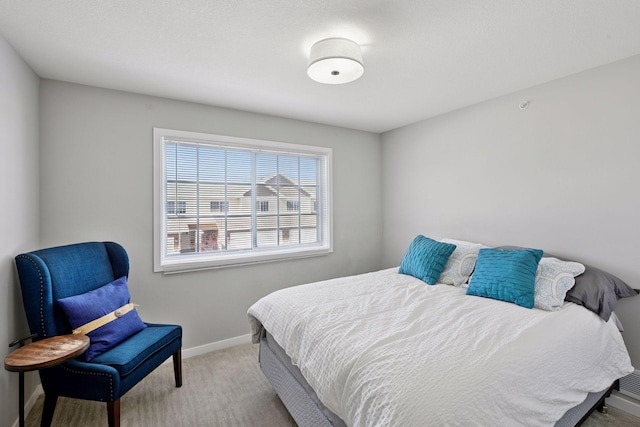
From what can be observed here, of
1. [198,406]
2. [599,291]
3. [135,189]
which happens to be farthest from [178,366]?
[599,291]

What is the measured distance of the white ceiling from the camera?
155cm

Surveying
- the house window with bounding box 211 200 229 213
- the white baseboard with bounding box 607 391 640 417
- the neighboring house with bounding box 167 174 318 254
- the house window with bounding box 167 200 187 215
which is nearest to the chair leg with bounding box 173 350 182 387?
the neighboring house with bounding box 167 174 318 254

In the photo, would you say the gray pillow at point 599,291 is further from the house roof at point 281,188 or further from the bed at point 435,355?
the house roof at point 281,188

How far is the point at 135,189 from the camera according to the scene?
8.68ft

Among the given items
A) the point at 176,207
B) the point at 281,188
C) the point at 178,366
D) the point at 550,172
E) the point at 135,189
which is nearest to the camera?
the point at 178,366

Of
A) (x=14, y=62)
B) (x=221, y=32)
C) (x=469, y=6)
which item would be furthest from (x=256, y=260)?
(x=469, y=6)

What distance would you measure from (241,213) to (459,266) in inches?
88.2

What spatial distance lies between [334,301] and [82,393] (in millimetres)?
1560

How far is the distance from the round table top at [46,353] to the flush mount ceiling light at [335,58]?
2.08 metres

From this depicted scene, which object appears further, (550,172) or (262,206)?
(262,206)

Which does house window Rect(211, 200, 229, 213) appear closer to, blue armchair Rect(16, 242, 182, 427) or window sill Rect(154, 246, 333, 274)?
window sill Rect(154, 246, 333, 274)

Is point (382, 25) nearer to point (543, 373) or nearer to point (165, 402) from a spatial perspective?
point (543, 373)

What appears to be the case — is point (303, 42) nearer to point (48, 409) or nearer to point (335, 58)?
point (335, 58)

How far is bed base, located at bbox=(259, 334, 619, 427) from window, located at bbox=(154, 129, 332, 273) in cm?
124
